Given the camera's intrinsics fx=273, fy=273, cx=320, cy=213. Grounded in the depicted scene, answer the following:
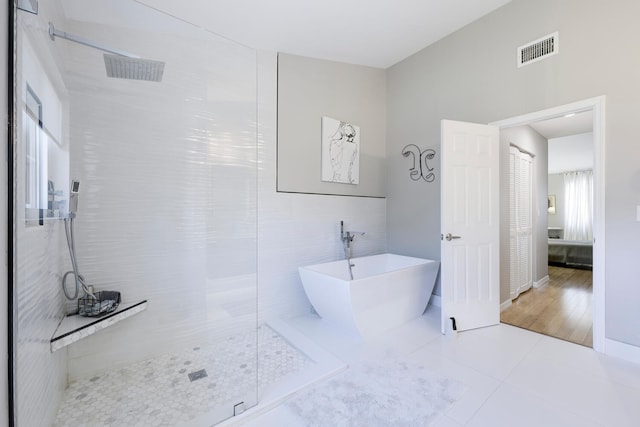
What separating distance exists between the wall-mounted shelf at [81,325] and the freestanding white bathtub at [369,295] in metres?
1.45

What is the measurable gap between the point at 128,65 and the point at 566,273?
22.8 feet

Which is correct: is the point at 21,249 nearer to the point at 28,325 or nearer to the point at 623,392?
the point at 28,325

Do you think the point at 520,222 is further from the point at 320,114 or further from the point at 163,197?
the point at 163,197

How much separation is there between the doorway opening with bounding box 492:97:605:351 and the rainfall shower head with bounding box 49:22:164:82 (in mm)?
3174

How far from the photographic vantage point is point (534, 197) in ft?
13.5

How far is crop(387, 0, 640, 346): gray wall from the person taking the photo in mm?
2094

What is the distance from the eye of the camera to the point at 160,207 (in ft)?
7.02

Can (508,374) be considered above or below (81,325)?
below

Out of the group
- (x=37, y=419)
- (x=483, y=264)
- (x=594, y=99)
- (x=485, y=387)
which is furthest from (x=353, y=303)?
(x=594, y=99)

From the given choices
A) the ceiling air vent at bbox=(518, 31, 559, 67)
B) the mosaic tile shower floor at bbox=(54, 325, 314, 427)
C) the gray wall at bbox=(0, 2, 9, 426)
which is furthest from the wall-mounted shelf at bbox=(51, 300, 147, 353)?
the ceiling air vent at bbox=(518, 31, 559, 67)

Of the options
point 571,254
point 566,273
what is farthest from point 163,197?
point 571,254

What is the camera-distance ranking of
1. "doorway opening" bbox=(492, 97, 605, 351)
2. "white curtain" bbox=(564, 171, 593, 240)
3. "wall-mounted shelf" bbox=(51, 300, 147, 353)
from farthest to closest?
"white curtain" bbox=(564, 171, 593, 240) < "doorway opening" bbox=(492, 97, 605, 351) < "wall-mounted shelf" bbox=(51, 300, 147, 353)

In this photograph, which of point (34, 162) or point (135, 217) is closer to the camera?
point (34, 162)

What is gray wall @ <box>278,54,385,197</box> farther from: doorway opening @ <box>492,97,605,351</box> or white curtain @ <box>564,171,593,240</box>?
white curtain @ <box>564,171,593,240</box>
